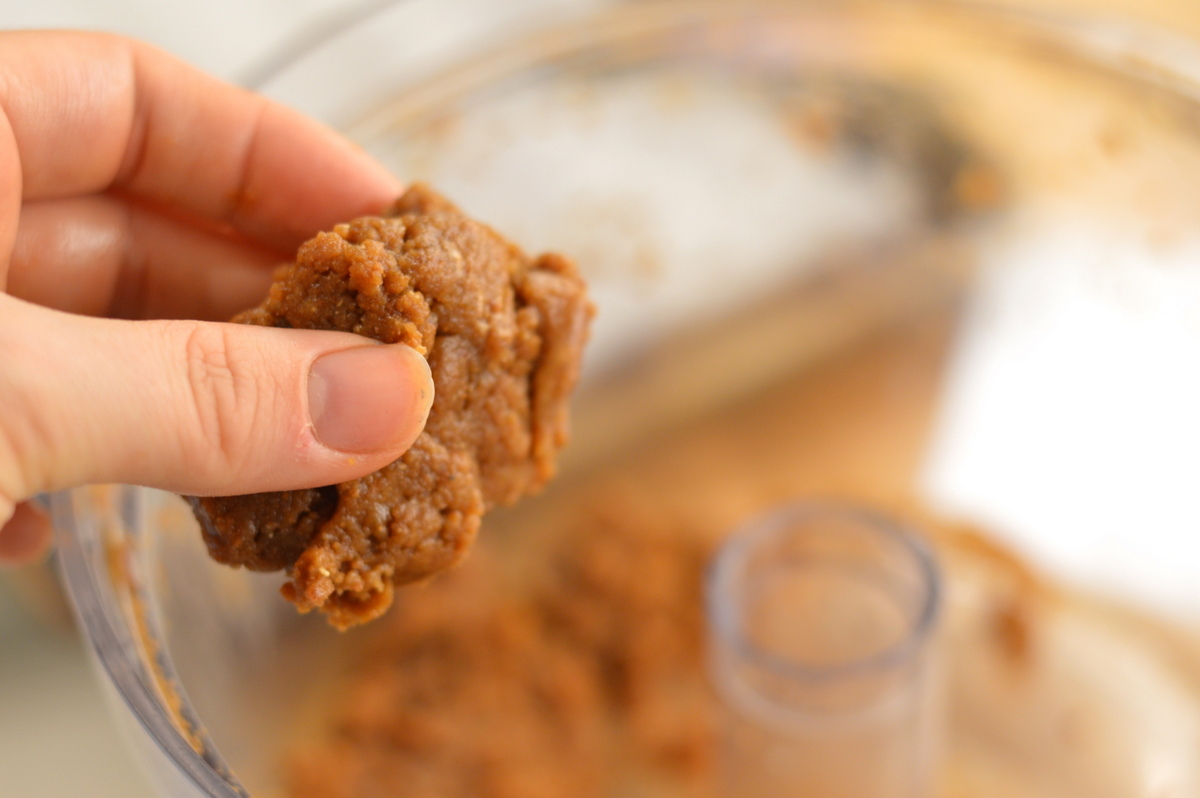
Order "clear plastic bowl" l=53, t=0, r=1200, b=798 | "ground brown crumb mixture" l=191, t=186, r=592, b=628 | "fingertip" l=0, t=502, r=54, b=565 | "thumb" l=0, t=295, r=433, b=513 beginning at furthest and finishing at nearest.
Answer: "clear plastic bowl" l=53, t=0, r=1200, b=798
"fingertip" l=0, t=502, r=54, b=565
"ground brown crumb mixture" l=191, t=186, r=592, b=628
"thumb" l=0, t=295, r=433, b=513

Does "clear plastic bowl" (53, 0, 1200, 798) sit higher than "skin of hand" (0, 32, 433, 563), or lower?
higher

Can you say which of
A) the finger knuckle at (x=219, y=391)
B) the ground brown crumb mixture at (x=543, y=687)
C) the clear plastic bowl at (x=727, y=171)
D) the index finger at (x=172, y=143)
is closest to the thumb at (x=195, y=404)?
the finger knuckle at (x=219, y=391)

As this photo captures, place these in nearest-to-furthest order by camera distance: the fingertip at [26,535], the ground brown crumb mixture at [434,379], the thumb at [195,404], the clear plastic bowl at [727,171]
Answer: the thumb at [195,404] < the ground brown crumb mixture at [434,379] < the fingertip at [26,535] < the clear plastic bowl at [727,171]

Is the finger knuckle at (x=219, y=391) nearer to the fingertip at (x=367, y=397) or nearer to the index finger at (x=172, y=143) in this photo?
Answer: the fingertip at (x=367, y=397)

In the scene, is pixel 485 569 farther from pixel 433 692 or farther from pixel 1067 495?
pixel 1067 495

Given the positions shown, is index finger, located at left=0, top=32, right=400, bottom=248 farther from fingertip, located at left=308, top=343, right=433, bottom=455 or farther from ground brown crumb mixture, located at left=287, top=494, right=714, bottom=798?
ground brown crumb mixture, located at left=287, top=494, right=714, bottom=798

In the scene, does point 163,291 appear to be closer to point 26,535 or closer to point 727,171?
point 26,535

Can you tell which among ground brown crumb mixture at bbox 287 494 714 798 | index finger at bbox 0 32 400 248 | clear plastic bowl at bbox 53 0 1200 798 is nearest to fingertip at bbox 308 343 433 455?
index finger at bbox 0 32 400 248

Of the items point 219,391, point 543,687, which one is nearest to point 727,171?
point 543,687
